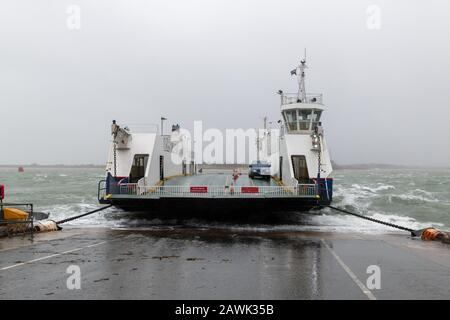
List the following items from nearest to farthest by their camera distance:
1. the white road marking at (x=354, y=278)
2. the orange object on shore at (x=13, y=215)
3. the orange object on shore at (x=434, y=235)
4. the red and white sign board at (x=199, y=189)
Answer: the white road marking at (x=354, y=278)
the orange object on shore at (x=434, y=235)
the orange object on shore at (x=13, y=215)
the red and white sign board at (x=199, y=189)

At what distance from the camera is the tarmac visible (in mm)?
6160

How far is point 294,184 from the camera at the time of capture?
16781 millimetres

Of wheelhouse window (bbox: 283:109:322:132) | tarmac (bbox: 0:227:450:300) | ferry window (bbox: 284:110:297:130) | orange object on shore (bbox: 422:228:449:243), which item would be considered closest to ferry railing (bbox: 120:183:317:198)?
tarmac (bbox: 0:227:450:300)

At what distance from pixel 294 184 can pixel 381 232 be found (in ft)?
13.8

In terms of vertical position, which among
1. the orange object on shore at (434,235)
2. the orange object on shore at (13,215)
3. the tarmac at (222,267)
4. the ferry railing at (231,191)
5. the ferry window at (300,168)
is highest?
the ferry window at (300,168)

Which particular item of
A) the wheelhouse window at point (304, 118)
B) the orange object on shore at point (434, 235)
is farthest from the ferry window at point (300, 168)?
the orange object on shore at point (434, 235)

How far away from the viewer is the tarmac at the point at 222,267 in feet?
20.2

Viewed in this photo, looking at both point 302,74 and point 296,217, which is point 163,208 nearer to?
point 296,217

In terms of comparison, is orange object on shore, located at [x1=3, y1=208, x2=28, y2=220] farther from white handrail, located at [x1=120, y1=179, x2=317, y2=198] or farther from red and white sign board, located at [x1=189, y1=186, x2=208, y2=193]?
red and white sign board, located at [x1=189, y1=186, x2=208, y2=193]

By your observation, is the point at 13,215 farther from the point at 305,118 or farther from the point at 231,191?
the point at 305,118

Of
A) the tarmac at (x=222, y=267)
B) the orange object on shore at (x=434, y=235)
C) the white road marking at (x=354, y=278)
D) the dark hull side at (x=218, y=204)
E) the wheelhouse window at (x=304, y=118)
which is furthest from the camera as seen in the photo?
the wheelhouse window at (x=304, y=118)

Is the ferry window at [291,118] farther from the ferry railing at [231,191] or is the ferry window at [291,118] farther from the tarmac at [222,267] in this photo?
the tarmac at [222,267]

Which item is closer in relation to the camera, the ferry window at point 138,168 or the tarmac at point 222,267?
the tarmac at point 222,267
